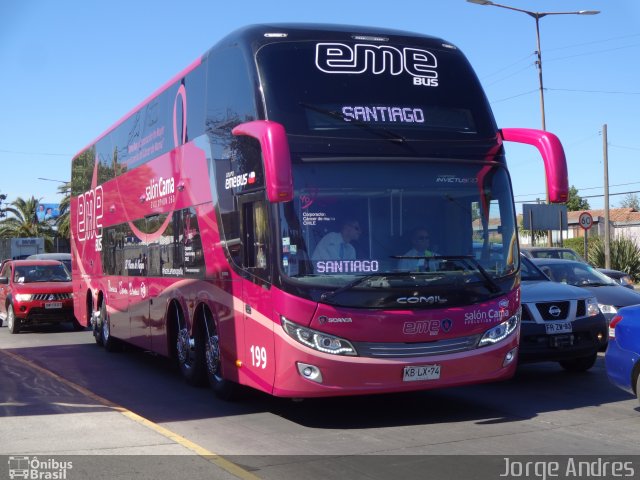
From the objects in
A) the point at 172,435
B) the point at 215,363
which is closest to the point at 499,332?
the point at 172,435

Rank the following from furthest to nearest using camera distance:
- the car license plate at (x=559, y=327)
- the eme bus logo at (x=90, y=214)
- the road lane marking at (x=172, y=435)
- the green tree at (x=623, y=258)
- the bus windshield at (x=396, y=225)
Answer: the green tree at (x=623, y=258)
the eme bus logo at (x=90, y=214)
the car license plate at (x=559, y=327)
the bus windshield at (x=396, y=225)
the road lane marking at (x=172, y=435)

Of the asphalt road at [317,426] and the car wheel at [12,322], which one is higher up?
the car wheel at [12,322]

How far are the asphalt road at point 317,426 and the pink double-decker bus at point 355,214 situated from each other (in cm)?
52

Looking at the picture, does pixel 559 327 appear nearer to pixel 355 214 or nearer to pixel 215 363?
pixel 355 214

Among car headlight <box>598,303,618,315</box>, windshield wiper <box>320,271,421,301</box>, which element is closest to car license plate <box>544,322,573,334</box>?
car headlight <box>598,303,618,315</box>

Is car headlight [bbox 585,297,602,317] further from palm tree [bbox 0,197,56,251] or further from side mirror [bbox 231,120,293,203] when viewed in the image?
palm tree [bbox 0,197,56,251]

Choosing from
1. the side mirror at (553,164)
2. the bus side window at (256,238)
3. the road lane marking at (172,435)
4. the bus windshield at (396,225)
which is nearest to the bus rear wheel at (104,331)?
the road lane marking at (172,435)

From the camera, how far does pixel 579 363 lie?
11.7m

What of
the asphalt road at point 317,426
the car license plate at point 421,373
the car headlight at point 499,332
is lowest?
the asphalt road at point 317,426

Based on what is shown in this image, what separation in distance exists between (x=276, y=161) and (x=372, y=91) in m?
1.92

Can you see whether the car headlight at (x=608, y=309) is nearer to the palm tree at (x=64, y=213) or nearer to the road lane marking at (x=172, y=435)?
the road lane marking at (x=172, y=435)

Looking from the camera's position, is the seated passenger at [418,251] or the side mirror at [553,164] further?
the side mirror at [553,164]

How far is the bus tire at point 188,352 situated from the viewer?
10875 mm

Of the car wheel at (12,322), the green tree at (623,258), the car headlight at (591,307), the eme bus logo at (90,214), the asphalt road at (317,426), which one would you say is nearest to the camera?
the asphalt road at (317,426)
